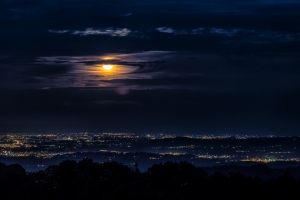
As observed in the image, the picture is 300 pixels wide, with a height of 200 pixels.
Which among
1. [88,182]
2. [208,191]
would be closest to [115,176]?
[88,182]

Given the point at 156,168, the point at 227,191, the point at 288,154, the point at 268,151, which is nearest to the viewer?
the point at 227,191

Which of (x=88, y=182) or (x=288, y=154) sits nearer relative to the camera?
(x=88, y=182)

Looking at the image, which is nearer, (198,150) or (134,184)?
(134,184)

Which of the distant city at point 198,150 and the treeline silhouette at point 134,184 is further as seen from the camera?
the distant city at point 198,150

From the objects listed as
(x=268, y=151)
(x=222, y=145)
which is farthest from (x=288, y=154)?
(x=222, y=145)

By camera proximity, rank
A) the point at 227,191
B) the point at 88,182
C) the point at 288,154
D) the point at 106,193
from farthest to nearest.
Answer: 1. the point at 288,154
2. the point at 88,182
3. the point at 106,193
4. the point at 227,191

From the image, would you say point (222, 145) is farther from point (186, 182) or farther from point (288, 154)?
point (186, 182)

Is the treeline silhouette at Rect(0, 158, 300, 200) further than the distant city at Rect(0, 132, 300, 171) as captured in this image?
No
